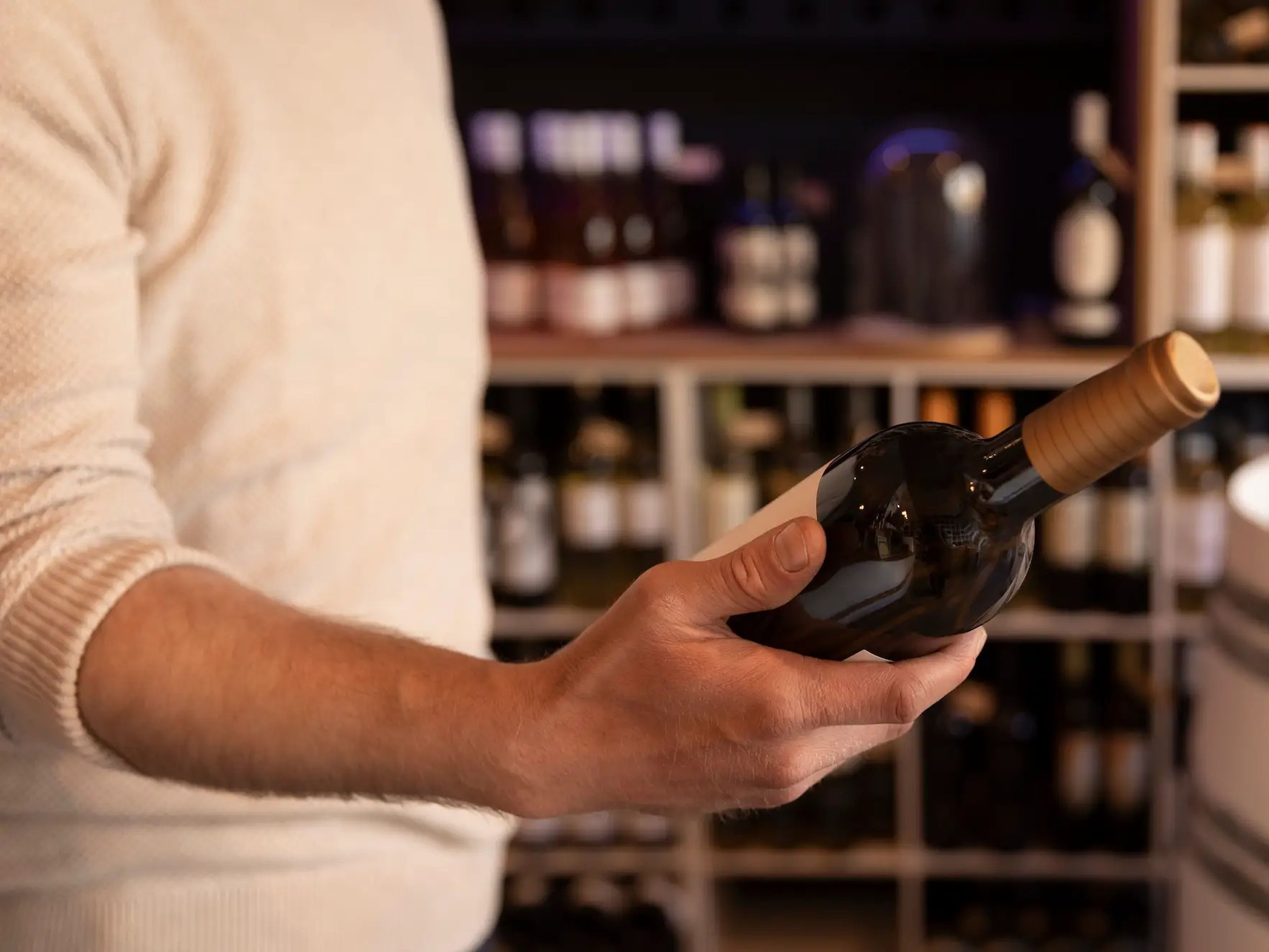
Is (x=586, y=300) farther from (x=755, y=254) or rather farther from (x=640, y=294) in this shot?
(x=755, y=254)

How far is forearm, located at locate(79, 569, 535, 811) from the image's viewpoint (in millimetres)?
595

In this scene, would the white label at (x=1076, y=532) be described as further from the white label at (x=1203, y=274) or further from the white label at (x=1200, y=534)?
the white label at (x=1203, y=274)

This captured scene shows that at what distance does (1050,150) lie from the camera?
7.59ft

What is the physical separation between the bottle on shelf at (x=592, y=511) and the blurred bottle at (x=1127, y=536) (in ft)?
2.35

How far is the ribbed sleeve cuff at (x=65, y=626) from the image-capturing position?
1.97ft

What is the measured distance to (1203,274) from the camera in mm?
1921

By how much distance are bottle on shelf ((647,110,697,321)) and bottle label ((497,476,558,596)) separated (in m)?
0.38

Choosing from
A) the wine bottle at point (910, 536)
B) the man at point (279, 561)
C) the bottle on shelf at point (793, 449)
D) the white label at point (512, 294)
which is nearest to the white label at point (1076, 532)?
the bottle on shelf at point (793, 449)

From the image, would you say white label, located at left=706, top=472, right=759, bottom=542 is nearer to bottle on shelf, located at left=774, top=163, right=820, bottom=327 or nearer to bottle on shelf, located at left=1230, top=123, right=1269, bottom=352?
bottle on shelf, located at left=774, top=163, right=820, bottom=327

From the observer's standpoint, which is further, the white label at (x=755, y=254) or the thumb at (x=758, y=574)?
the white label at (x=755, y=254)

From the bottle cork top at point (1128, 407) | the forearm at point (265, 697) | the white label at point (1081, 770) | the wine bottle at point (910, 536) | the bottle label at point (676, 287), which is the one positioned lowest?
the white label at point (1081, 770)

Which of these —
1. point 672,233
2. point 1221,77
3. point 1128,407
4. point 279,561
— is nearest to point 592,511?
point 672,233

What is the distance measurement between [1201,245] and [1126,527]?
1.34 feet

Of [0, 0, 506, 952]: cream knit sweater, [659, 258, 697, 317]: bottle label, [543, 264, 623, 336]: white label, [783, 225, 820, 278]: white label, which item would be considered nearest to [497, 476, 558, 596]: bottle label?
[543, 264, 623, 336]: white label
